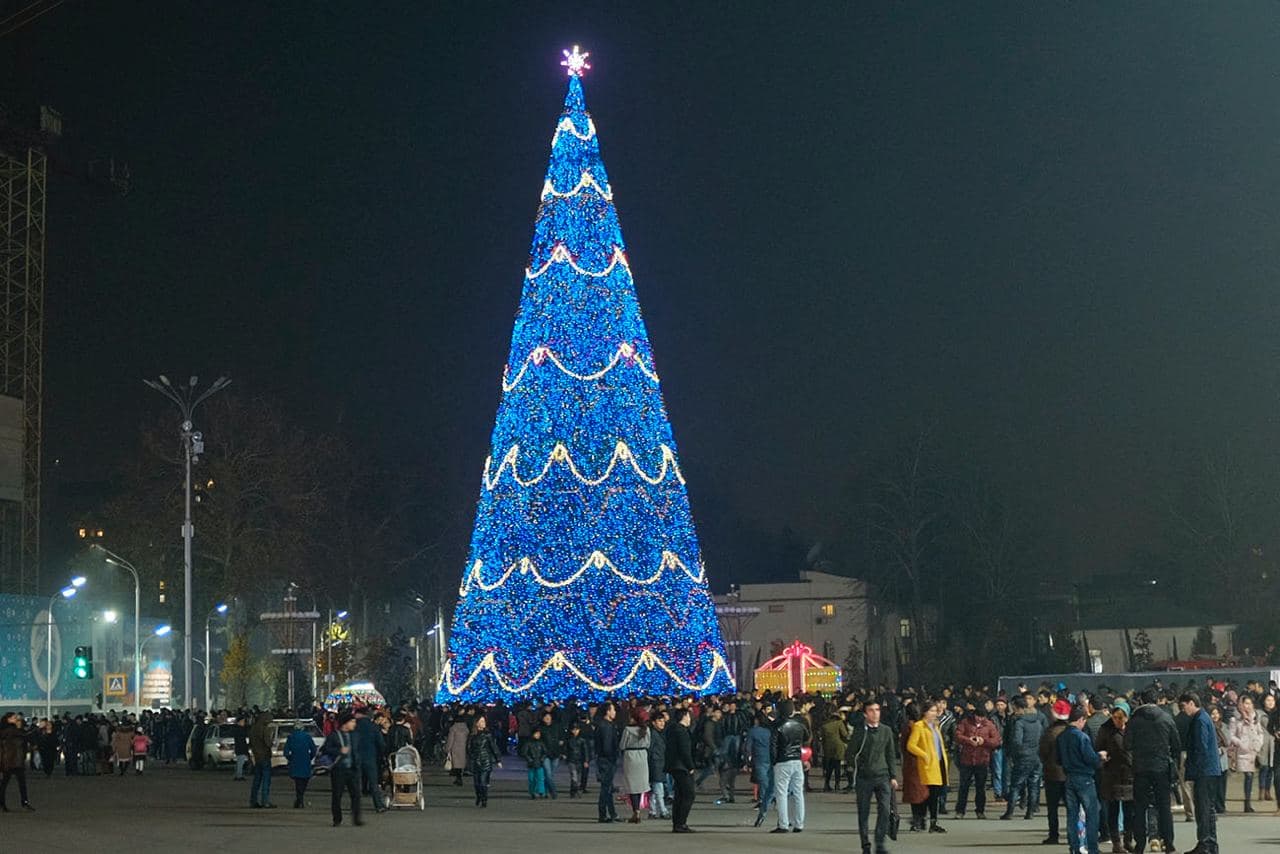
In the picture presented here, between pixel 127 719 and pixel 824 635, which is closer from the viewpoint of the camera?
pixel 127 719

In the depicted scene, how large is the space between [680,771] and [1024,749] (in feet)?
14.3

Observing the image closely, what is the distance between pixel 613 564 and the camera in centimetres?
4041

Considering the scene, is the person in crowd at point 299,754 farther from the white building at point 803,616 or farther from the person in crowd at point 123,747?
the white building at point 803,616

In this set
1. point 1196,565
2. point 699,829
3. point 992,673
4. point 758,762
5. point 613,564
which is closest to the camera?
point 699,829

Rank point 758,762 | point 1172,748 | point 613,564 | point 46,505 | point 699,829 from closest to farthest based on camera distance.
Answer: point 1172,748, point 699,829, point 758,762, point 613,564, point 46,505

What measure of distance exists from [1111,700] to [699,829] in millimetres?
5541

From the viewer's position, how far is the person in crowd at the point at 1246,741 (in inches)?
859

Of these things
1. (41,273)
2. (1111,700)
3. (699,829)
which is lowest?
(699,829)

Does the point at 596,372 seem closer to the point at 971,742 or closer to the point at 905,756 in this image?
the point at 971,742

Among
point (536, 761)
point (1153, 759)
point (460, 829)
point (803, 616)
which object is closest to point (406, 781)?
point (536, 761)

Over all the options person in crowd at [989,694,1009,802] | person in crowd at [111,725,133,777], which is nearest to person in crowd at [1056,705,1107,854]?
person in crowd at [989,694,1009,802]

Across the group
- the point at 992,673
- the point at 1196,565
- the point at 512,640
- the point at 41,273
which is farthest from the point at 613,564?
the point at 1196,565

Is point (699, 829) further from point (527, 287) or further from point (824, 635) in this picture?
point (824, 635)

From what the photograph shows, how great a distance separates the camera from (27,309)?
209 feet
